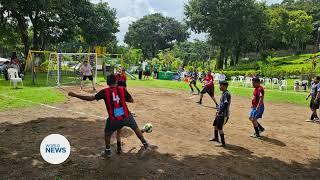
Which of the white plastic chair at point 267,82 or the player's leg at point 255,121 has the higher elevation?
the white plastic chair at point 267,82

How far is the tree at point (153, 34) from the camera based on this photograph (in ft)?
323

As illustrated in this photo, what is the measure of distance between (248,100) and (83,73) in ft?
30.1

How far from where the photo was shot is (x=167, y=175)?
7680mm

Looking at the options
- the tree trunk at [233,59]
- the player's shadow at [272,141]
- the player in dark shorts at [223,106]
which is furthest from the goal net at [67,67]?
the tree trunk at [233,59]

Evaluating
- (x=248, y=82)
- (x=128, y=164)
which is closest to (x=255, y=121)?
(x=128, y=164)

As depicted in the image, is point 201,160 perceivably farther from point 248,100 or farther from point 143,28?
point 143,28

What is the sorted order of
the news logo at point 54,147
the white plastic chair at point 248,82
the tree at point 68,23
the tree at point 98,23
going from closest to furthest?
the news logo at point 54,147, the white plastic chair at point 248,82, the tree at point 68,23, the tree at point 98,23

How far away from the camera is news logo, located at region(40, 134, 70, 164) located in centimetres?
658

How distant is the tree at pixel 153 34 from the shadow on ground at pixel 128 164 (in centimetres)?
8781

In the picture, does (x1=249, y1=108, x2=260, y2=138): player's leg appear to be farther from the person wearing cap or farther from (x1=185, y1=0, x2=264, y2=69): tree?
(x1=185, y1=0, x2=264, y2=69): tree

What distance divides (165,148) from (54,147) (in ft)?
11.5

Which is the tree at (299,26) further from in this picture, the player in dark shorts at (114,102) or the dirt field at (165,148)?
the player in dark shorts at (114,102)

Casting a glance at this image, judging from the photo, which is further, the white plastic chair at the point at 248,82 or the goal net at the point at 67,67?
the white plastic chair at the point at 248,82

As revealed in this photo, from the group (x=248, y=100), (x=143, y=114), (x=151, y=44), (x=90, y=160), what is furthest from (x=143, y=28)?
(x=90, y=160)
